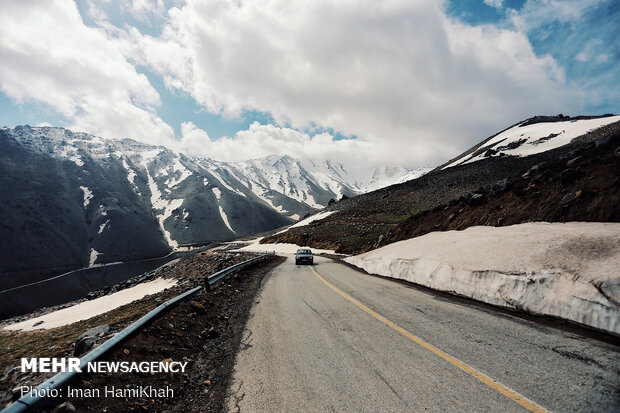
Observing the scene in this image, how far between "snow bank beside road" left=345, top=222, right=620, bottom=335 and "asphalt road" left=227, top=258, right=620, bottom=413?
2.40ft

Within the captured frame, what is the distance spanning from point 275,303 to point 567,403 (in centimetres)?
785

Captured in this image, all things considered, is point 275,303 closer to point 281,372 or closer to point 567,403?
point 281,372

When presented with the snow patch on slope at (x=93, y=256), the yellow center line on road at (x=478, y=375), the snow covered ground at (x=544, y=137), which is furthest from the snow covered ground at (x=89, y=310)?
the snow patch on slope at (x=93, y=256)

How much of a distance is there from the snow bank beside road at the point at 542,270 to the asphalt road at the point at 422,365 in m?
0.73

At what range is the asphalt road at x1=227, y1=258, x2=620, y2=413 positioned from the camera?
317 cm

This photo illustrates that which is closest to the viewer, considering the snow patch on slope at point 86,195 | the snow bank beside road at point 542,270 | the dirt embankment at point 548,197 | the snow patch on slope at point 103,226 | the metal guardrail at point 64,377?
the metal guardrail at point 64,377

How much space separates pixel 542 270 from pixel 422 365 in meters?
4.82

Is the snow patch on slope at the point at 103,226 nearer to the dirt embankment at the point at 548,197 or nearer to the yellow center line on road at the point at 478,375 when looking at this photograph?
the dirt embankment at the point at 548,197

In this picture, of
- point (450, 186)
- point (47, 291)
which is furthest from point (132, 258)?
point (450, 186)

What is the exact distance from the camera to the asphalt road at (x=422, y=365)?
3.17 meters

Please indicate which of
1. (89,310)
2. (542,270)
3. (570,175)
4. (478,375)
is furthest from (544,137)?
(89,310)

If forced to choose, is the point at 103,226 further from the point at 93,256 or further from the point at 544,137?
the point at 544,137

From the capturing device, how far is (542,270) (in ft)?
21.1

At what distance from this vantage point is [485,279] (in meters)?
7.84
